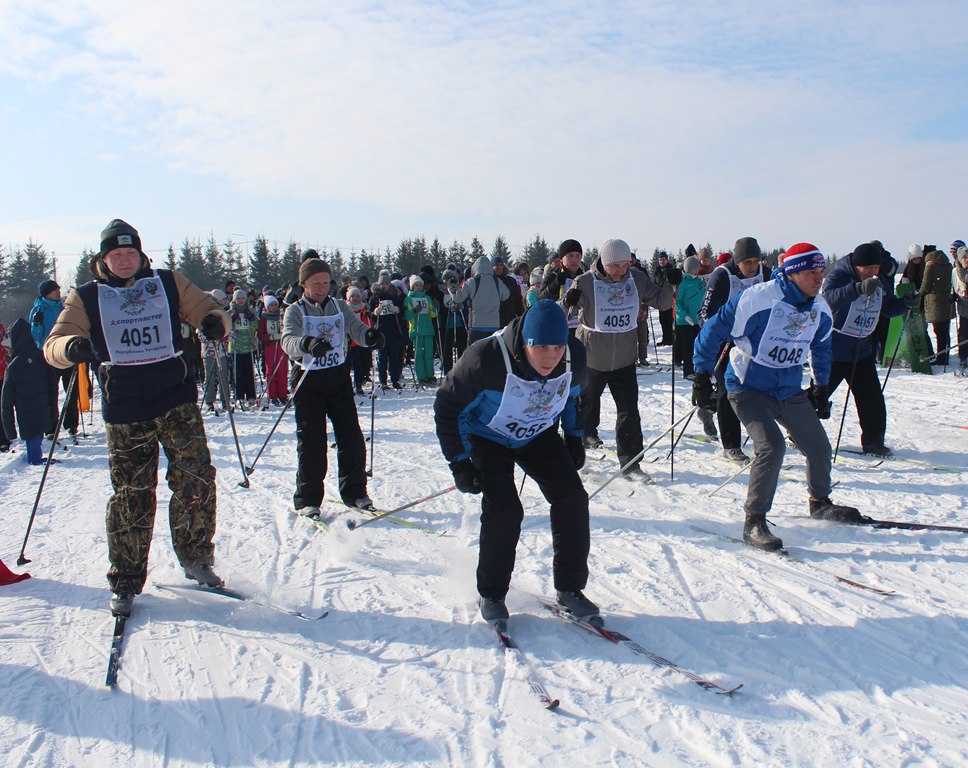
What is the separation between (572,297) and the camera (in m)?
6.20

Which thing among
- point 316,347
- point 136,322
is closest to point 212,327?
point 136,322

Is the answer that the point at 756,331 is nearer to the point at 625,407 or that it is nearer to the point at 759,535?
the point at 759,535

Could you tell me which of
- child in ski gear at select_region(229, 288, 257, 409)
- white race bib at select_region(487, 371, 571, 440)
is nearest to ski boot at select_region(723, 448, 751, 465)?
white race bib at select_region(487, 371, 571, 440)

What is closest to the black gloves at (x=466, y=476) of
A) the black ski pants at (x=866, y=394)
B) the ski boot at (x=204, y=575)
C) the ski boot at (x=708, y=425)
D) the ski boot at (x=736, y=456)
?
the ski boot at (x=204, y=575)

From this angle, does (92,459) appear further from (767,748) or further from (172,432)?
(767,748)

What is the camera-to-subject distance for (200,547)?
4.29 metres

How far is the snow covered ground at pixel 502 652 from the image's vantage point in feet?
9.36

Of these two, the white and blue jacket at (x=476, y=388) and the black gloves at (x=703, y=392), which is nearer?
the white and blue jacket at (x=476, y=388)

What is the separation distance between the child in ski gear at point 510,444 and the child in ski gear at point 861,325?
3660mm

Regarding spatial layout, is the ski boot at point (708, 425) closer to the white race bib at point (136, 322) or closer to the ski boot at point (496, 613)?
the ski boot at point (496, 613)

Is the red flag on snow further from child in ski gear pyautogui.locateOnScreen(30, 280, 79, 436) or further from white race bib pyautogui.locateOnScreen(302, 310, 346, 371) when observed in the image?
child in ski gear pyautogui.locateOnScreen(30, 280, 79, 436)

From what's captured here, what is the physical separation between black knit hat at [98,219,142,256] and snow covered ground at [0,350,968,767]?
6.59 ft

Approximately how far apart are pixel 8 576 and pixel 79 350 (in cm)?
192

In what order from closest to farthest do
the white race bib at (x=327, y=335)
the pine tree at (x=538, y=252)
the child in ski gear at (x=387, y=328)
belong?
the white race bib at (x=327, y=335), the child in ski gear at (x=387, y=328), the pine tree at (x=538, y=252)
